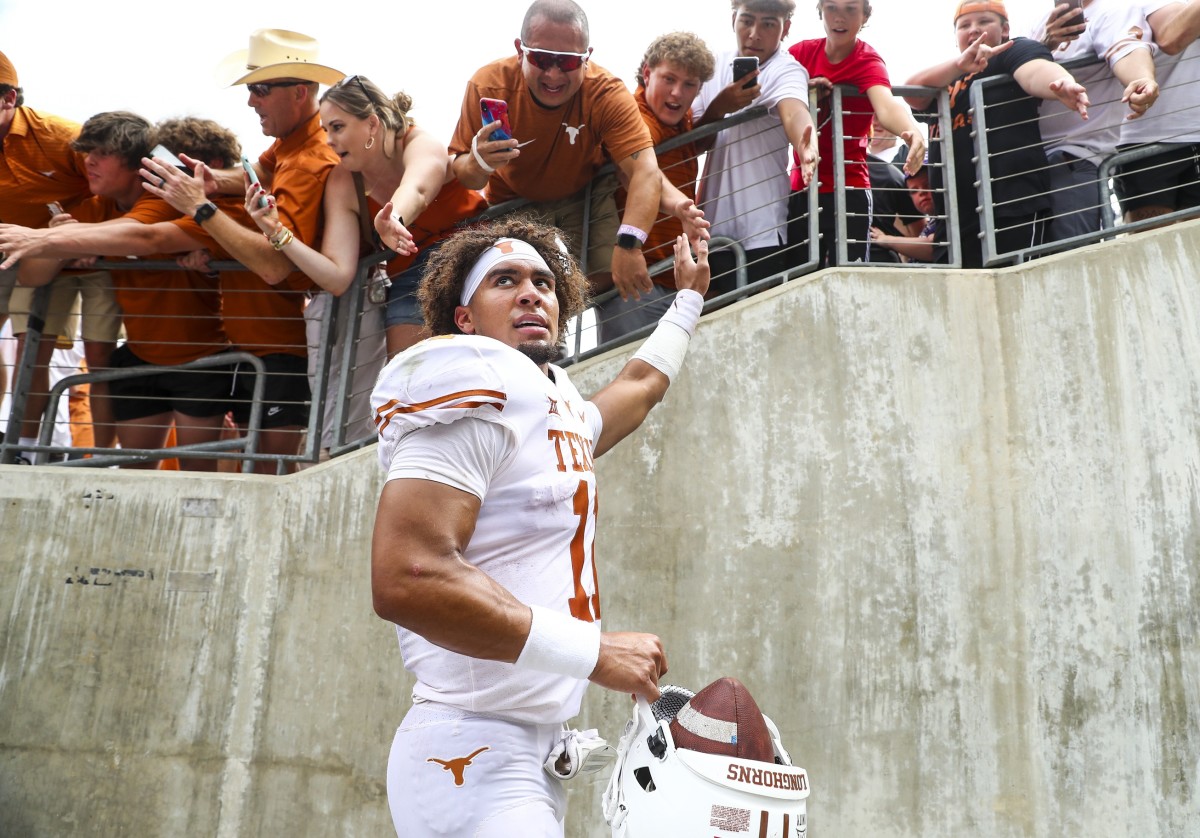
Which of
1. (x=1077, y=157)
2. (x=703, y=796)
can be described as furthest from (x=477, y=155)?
(x=703, y=796)

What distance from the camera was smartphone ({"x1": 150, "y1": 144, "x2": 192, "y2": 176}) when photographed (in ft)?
17.5

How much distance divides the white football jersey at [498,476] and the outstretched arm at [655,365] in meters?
0.68

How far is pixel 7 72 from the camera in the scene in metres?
5.78

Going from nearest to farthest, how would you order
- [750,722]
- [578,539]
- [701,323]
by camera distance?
1. [750,722]
2. [578,539]
3. [701,323]

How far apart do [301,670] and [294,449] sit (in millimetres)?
1248

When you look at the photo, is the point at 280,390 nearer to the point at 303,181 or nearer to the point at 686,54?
the point at 303,181

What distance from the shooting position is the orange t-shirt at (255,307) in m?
5.69

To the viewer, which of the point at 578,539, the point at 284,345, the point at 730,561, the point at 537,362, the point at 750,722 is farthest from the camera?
the point at 284,345

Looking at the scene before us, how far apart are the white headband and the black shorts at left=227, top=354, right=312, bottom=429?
2621 millimetres

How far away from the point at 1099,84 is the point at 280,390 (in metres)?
4.37

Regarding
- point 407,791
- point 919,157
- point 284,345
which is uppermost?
point 919,157

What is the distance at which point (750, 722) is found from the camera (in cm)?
254

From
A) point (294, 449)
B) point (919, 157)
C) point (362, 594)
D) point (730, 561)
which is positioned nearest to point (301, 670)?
point (362, 594)

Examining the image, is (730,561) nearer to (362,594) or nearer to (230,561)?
(362,594)
